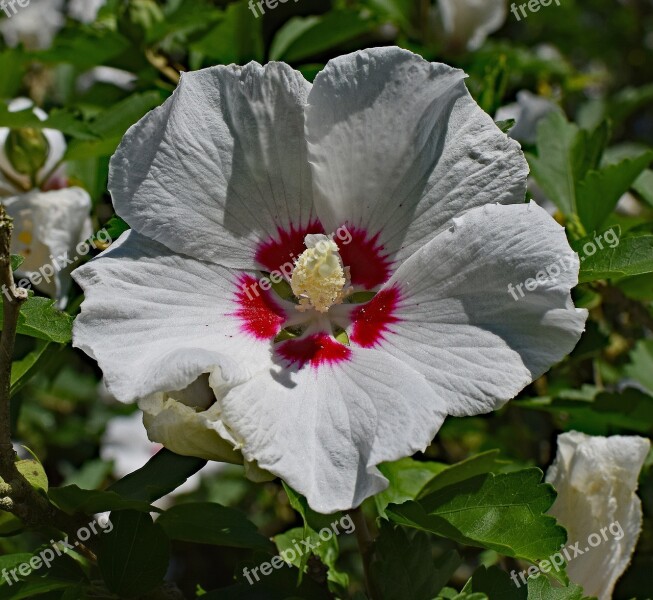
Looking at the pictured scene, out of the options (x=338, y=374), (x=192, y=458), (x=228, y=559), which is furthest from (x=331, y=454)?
(x=228, y=559)

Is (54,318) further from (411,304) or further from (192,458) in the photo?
(411,304)

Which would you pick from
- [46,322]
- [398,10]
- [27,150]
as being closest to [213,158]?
[46,322]

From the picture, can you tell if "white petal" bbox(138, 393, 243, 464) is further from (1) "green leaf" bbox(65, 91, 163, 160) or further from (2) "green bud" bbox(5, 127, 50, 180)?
(2) "green bud" bbox(5, 127, 50, 180)

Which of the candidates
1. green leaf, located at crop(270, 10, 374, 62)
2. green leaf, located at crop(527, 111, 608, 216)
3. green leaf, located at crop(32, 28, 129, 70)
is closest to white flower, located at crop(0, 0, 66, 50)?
green leaf, located at crop(32, 28, 129, 70)

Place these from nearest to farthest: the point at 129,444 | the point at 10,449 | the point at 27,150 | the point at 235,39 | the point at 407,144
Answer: the point at 10,449
the point at 407,144
the point at 27,150
the point at 235,39
the point at 129,444

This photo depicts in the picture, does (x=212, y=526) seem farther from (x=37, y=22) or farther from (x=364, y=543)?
(x=37, y=22)
